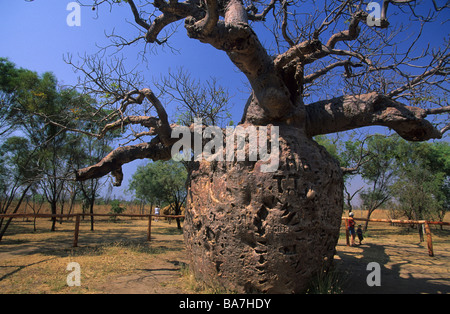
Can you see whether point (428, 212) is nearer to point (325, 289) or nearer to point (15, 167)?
point (325, 289)

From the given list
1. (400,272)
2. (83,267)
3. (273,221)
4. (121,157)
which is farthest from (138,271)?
(400,272)

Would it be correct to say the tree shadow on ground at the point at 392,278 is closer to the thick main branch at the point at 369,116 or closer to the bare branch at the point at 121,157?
the thick main branch at the point at 369,116

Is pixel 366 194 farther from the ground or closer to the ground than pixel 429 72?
closer to the ground

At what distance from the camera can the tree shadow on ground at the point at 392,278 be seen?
4098 millimetres

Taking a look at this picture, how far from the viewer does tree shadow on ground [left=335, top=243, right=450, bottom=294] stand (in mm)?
4098

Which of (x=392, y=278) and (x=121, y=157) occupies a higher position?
(x=121, y=157)

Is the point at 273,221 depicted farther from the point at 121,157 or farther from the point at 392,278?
the point at 392,278

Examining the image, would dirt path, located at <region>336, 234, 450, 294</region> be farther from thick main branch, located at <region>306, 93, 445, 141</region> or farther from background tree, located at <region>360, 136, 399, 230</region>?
background tree, located at <region>360, 136, 399, 230</region>

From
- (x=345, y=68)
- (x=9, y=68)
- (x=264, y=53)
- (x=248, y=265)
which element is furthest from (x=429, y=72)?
(x=9, y=68)

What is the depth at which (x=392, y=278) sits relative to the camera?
4863 mm

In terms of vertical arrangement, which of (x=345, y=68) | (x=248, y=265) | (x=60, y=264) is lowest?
(x=60, y=264)

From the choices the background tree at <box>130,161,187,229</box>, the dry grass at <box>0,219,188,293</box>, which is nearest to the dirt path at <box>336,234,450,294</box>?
the dry grass at <box>0,219,188,293</box>
